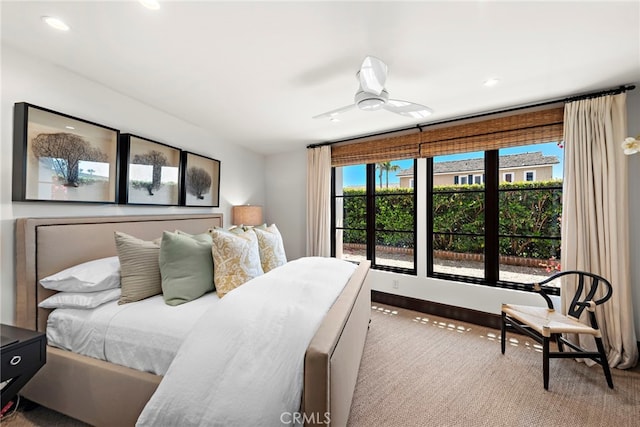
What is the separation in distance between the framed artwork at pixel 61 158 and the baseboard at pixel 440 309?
339cm

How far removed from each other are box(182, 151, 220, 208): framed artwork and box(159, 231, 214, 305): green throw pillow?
1.29 meters

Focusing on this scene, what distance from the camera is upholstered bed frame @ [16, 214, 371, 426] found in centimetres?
111

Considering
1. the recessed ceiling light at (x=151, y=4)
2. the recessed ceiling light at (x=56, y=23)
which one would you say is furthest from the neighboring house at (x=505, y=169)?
the recessed ceiling light at (x=56, y=23)

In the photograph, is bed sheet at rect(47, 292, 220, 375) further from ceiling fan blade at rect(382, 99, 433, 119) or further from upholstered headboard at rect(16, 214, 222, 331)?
ceiling fan blade at rect(382, 99, 433, 119)

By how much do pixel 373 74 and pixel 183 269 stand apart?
1.89m

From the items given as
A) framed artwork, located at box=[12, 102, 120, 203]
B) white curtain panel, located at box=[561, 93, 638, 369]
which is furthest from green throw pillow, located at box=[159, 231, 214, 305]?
white curtain panel, located at box=[561, 93, 638, 369]

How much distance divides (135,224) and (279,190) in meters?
2.52

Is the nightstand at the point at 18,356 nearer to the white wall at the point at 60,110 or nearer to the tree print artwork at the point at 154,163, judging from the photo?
the white wall at the point at 60,110

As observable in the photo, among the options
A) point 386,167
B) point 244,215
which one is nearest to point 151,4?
point 244,215

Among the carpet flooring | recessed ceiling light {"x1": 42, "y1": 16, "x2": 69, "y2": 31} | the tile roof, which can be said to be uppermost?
recessed ceiling light {"x1": 42, "y1": 16, "x2": 69, "y2": 31}

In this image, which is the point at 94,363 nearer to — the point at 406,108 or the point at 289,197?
the point at 406,108

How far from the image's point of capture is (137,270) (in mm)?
1835

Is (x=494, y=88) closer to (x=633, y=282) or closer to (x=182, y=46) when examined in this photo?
(x=633, y=282)

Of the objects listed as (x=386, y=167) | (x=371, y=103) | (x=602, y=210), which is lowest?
(x=602, y=210)
